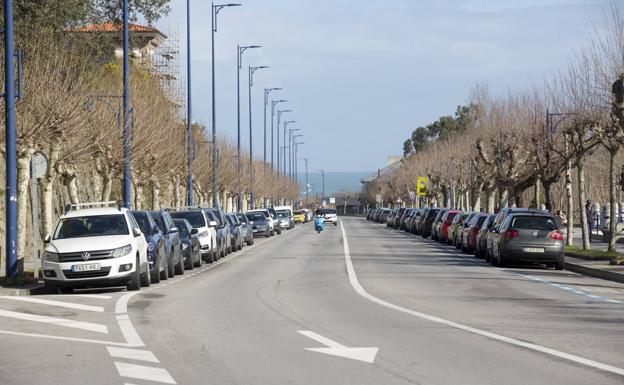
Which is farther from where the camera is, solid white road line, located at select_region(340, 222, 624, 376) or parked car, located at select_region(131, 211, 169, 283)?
parked car, located at select_region(131, 211, 169, 283)

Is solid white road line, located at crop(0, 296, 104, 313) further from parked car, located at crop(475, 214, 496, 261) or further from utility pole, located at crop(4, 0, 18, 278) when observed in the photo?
parked car, located at crop(475, 214, 496, 261)

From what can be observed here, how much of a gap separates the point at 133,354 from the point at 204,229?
25873mm

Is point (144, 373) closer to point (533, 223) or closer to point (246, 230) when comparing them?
point (533, 223)

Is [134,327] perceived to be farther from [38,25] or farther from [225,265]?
[38,25]

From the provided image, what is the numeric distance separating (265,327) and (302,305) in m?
3.87

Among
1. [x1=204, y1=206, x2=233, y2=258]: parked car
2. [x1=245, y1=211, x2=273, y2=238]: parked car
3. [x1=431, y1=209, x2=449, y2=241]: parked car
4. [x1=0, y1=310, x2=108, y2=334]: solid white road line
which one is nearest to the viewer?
[x1=0, y1=310, x2=108, y2=334]: solid white road line

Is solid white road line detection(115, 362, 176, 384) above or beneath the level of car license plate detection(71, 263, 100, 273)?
beneath

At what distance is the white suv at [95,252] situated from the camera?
23.7 metres

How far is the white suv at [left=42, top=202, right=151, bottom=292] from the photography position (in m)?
23.7

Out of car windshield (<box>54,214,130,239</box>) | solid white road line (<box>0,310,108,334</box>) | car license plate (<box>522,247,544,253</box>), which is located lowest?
solid white road line (<box>0,310,108,334</box>)

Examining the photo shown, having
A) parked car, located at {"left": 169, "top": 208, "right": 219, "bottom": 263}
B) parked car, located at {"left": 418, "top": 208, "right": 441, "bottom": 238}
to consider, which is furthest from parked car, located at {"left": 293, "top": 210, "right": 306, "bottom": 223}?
parked car, located at {"left": 169, "top": 208, "right": 219, "bottom": 263}

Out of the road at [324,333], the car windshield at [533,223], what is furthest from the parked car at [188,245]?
the car windshield at [533,223]

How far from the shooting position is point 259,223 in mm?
70062

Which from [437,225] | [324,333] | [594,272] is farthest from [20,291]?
[437,225]
